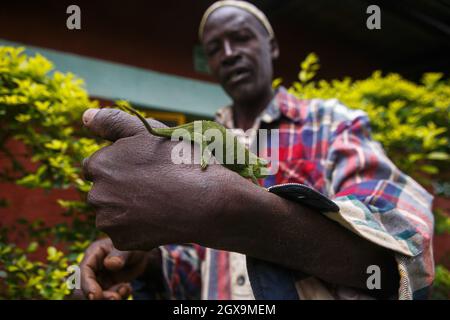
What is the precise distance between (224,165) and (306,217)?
11.6 inches

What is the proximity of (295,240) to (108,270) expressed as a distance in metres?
0.90

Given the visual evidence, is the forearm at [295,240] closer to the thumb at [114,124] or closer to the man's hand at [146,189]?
the man's hand at [146,189]

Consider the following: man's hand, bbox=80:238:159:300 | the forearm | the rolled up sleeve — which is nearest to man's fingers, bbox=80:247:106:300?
man's hand, bbox=80:238:159:300

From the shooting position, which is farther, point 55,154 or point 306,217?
point 55,154

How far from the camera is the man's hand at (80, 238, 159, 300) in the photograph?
5.01ft

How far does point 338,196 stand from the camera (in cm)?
157

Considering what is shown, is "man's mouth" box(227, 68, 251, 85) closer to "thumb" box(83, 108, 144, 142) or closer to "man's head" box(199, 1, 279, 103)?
"man's head" box(199, 1, 279, 103)

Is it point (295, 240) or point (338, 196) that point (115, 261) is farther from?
point (338, 196)

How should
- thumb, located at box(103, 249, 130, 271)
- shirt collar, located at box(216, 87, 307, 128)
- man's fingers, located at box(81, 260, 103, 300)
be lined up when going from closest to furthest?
man's fingers, located at box(81, 260, 103, 300) < thumb, located at box(103, 249, 130, 271) < shirt collar, located at box(216, 87, 307, 128)

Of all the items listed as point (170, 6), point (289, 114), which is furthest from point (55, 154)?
point (170, 6)

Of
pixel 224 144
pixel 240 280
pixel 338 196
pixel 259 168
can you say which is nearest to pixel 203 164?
pixel 224 144

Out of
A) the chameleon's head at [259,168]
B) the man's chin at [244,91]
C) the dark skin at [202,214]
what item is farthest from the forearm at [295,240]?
the man's chin at [244,91]

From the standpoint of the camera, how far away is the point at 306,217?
121 centimetres

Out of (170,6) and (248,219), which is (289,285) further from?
(170,6)
